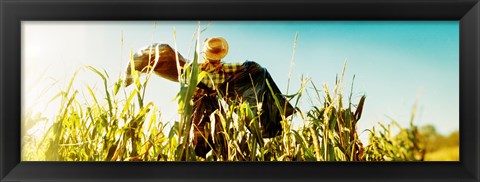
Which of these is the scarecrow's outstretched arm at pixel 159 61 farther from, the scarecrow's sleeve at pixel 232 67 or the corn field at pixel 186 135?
the scarecrow's sleeve at pixel 232 67

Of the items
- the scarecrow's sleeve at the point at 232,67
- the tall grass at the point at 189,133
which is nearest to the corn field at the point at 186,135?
the tall grass at the point at 189,133

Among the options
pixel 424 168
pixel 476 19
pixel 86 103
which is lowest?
pixel 424 168

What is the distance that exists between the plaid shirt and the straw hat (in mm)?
34

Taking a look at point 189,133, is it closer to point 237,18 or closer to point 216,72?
point 216,72

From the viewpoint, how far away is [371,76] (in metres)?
1.93

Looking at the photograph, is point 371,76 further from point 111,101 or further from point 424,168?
point 111,101

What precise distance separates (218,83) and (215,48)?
4.7 inches

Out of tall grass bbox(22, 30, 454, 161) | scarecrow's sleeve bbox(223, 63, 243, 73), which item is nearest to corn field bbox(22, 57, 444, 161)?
tall grass bbox(22, 30, 454, 161)

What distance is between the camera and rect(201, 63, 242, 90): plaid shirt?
1.94 meters

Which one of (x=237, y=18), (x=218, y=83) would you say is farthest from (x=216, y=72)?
(x=237, y=18)

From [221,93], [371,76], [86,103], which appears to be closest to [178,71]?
[221,93]

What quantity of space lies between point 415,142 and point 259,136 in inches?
20.6

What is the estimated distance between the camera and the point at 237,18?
6.26ft

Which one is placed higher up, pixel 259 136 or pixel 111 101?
pixel 111 101
